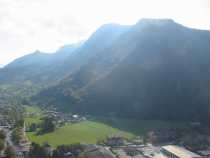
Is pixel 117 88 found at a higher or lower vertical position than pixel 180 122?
higher

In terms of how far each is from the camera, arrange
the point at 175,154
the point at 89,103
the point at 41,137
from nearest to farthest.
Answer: the point at 175,154 → the point at 41,137 → the point at 89,103

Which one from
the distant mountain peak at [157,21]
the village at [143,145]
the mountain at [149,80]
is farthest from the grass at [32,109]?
the distant mountain peak at [157,21]

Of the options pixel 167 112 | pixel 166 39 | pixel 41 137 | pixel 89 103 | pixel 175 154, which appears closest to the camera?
pixel 175 154

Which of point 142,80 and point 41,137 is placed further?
point 142,80

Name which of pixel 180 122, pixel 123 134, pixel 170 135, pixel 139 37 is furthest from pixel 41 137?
pixel 139 37

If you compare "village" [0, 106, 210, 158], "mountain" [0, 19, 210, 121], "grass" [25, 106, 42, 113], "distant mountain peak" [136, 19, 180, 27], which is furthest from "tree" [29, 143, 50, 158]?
"distant mountain peak" [136, 19, 180, 27]

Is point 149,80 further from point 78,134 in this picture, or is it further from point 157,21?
point 78,134

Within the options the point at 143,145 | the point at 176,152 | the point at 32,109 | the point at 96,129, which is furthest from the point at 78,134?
the point at 32,109

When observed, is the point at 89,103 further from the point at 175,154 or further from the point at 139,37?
the point at 175,154

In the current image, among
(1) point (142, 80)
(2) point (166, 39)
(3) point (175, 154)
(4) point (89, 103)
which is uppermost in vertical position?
(2) point (166, 39)
